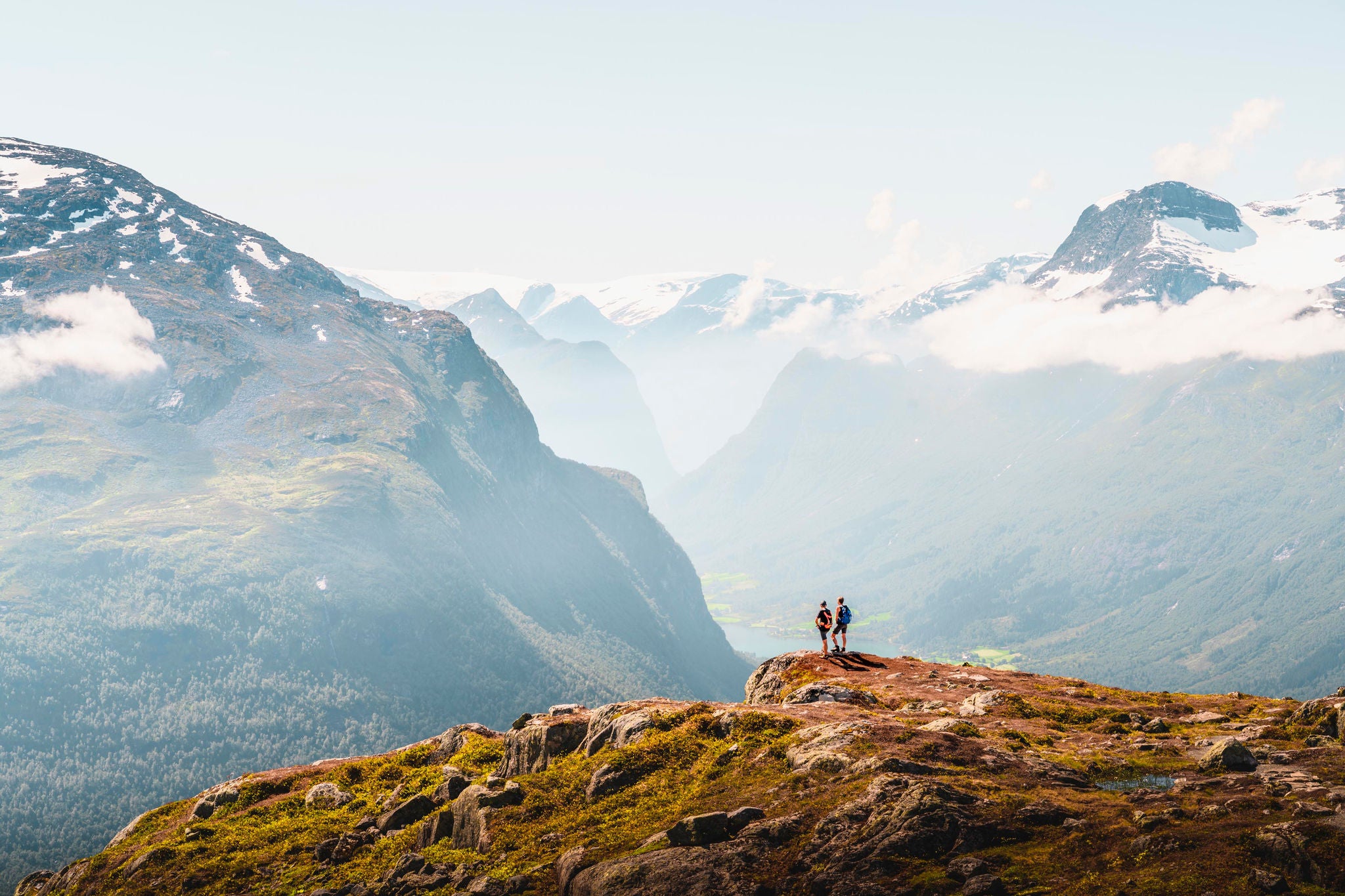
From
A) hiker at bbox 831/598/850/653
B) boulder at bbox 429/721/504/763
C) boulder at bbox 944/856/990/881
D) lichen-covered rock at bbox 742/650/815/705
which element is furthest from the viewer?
lichen-covered rock at bbox 742/650/815/705

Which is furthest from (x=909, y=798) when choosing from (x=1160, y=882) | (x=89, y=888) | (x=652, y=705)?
(x=89, y=888)

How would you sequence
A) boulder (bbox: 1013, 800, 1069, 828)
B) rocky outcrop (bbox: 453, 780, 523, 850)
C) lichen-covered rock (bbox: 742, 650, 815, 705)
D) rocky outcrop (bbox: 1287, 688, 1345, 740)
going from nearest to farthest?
1. boulder (bbox: 1013, 800, 1069, 828)
2. rocky outcrop (bbox: 1287, 688, 1345, 740)
3. rocky outcrop (bbox: 453, 780, 523, 850)
4. lichen-covered rock (bbox: 742, 650, 815, 705)

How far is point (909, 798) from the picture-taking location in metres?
40.1

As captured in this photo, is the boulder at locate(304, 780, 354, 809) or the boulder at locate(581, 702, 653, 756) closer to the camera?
the boulder at locate(581, 702, 653, 756)

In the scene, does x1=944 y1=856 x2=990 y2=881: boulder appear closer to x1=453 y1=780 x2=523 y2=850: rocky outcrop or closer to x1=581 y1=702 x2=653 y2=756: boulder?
x1=453 y1=780 x2=523 y2=850: rocky outcrop

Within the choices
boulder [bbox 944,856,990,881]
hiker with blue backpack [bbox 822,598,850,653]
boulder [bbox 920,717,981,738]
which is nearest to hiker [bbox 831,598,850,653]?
hiker with blue backpack [bbox 822,598,850,653]

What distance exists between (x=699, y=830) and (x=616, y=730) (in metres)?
18.5

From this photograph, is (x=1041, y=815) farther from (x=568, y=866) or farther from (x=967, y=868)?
(x=568, y=866)

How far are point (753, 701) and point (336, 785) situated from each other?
32.8m

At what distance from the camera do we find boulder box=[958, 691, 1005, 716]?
201 feet

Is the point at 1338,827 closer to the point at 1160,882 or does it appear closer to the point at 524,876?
the point at 1160,882

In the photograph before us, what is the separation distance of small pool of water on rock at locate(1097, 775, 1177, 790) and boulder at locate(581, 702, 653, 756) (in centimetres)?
2618

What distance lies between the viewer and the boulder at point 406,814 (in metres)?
56.6

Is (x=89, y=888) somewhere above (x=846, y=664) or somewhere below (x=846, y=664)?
below
